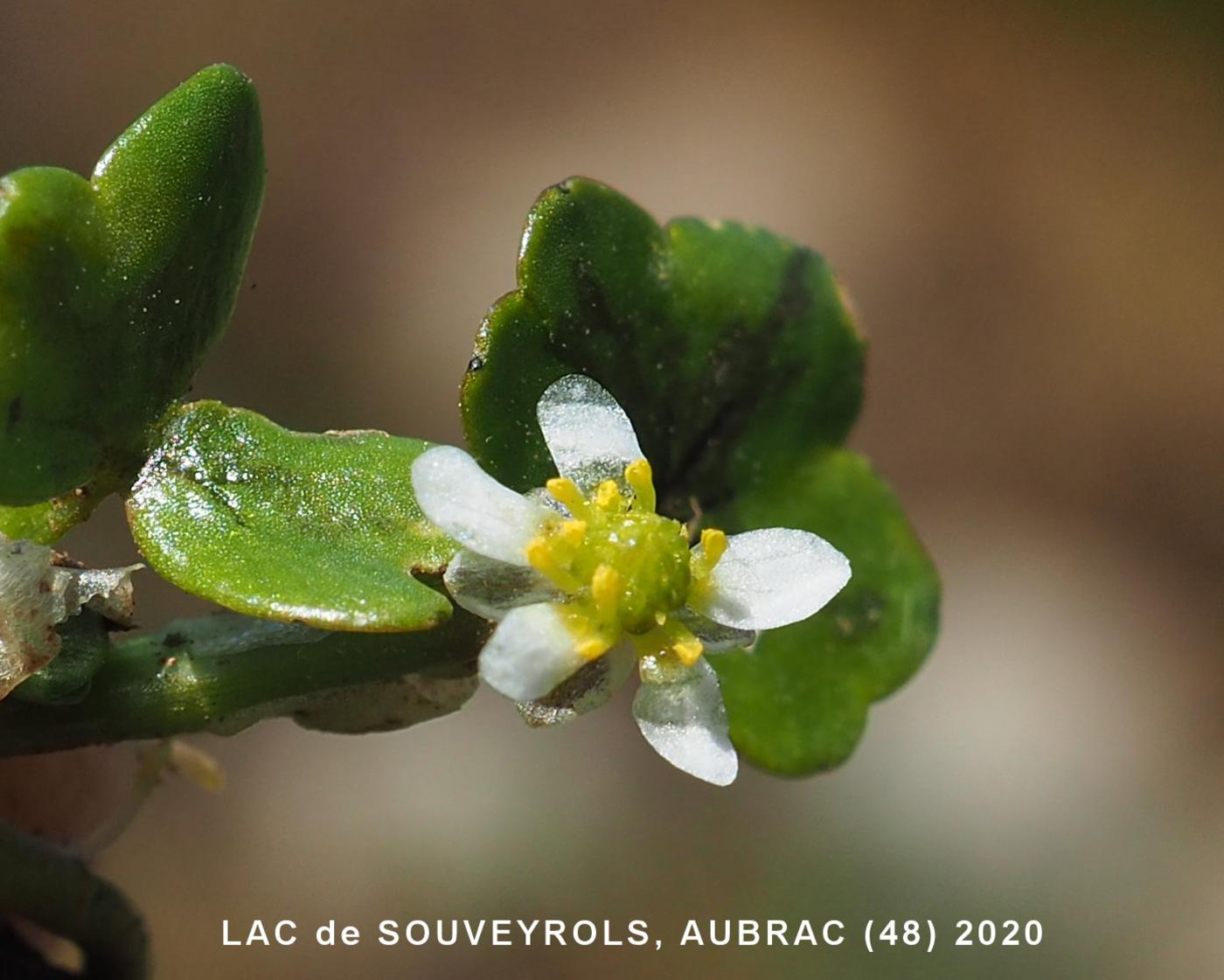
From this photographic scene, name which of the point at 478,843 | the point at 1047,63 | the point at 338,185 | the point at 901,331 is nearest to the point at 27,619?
the point at 478,843

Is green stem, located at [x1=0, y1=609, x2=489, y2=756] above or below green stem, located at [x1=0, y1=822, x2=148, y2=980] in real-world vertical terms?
above

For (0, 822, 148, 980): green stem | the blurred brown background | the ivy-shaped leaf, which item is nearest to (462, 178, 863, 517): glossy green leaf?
the ivy-shaped leaf

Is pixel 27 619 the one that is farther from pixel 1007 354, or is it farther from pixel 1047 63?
pixel 1047 63

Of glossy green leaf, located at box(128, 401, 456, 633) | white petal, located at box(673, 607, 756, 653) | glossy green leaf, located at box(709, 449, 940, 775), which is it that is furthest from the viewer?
glossy green leaf, located at box(709, 449, 940, 775)

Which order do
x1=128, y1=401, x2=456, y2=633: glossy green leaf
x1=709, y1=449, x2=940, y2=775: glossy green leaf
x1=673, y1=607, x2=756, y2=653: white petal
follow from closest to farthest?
x1=128, y1=401, x2=456, y2=633: glossy green leaf, x1=673, y1=607, x2=756, y2=653: white petal, x1=709, y1=449, x2=940, y2=775: glossy green leaf

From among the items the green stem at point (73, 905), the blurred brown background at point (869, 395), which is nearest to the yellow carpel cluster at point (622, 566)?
the green stem at point (73, 905)

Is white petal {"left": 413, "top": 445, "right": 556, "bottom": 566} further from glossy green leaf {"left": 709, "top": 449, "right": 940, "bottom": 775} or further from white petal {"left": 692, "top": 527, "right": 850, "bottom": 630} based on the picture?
glossy green leaf {"left": 709, "top": 449, "right": 940, "bottom": 775}

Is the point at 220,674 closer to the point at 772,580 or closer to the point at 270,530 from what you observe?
the point at 270,530

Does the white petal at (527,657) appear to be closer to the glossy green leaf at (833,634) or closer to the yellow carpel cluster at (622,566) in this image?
the yellow carpel cluster at (622,566)

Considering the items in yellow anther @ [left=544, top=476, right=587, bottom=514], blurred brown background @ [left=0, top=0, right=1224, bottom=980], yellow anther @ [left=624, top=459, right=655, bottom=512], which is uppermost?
yellow anther @ [left=624, top=459, right=655, bottom=512]
